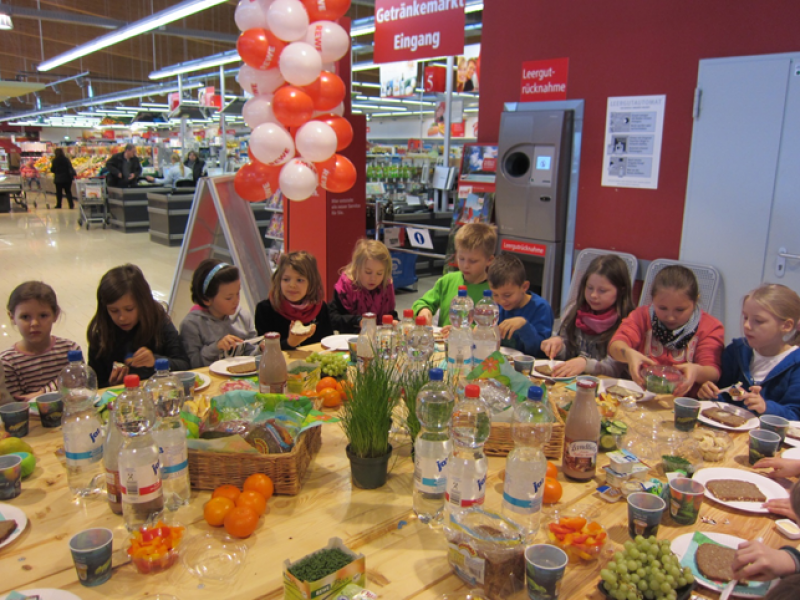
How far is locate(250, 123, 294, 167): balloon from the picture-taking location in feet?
13.3

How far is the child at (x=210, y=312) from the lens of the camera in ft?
9.88

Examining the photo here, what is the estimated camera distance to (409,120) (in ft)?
81.1

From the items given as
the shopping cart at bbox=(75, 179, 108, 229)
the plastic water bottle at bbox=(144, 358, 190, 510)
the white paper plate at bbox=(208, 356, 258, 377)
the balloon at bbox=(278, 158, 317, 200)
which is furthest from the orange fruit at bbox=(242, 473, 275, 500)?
the shopping cart at bbox=(75, 179, 108, 229)

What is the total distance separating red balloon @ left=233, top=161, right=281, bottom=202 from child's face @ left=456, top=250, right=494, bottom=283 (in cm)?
173

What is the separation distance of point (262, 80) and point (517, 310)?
247 centimetres

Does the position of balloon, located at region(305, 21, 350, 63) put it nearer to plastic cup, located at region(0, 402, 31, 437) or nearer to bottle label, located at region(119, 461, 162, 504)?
plastic cup, located at region(0, 402, 31, 437)

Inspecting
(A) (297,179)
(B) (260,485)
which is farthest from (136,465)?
(A) (297,179)

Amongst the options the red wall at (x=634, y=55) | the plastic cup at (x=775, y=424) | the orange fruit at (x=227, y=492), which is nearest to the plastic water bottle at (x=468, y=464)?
the orange fruit at (x=227, y=492)

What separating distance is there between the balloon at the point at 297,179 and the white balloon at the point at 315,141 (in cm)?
8

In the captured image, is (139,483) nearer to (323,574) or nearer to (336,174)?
(323,574)

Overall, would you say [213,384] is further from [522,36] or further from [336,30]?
[522,36]

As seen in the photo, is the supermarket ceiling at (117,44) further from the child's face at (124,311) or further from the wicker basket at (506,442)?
the wicker basket at (506,442)

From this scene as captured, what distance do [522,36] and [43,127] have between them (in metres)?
40.9

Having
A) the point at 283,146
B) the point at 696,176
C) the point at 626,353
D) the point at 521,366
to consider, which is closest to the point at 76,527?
the point at 521,366
